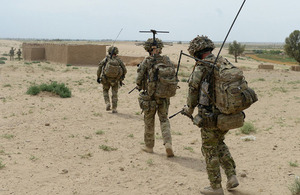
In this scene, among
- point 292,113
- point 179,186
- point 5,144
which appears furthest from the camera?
point 292,113

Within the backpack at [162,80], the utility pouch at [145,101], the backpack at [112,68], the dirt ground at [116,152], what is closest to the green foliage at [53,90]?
the dirt ground at [116,152]

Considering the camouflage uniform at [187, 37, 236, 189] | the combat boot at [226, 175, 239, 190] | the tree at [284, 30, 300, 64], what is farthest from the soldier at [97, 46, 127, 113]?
the tree at [284, 30, 300, 64]

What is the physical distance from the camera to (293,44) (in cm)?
3153

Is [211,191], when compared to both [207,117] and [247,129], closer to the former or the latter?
[207,117]

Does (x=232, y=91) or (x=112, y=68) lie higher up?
(x=232, y=91)

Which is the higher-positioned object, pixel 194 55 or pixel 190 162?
pixel 194 55

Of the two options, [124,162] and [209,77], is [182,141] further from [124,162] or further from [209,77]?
[209,77]

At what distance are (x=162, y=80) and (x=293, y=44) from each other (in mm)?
29870

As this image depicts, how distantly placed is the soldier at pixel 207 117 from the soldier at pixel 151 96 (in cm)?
159

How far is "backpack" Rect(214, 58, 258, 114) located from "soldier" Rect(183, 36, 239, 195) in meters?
0.19

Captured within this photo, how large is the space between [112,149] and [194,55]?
2840 millimetres

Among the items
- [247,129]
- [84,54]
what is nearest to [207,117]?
[247,129]

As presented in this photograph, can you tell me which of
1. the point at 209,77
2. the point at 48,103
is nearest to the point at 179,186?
the point at 209,77

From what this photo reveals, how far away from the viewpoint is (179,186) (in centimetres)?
452
